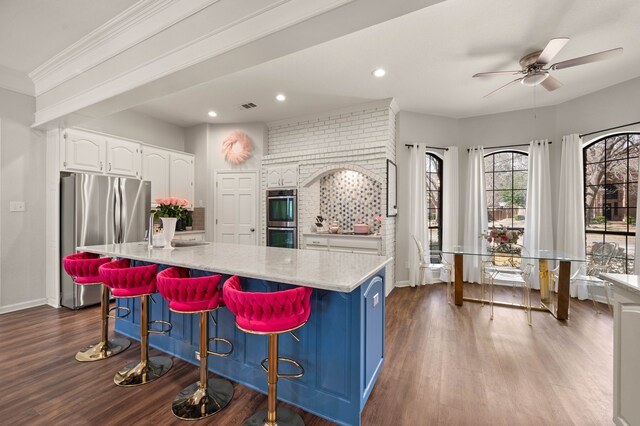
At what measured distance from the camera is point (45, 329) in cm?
305

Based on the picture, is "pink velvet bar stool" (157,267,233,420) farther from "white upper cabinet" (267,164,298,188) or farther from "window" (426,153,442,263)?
"window" (426,153,442,263)

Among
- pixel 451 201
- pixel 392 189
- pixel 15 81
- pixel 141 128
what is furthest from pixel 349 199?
pixel 15 81

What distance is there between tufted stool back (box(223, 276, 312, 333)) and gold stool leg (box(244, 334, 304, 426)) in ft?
0.42

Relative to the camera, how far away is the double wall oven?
16.4 feet

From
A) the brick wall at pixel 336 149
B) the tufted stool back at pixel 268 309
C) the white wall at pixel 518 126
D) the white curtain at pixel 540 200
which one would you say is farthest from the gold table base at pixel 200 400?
the white curtain at pixel 540 200

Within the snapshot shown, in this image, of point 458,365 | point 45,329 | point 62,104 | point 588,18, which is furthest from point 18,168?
point 588,18

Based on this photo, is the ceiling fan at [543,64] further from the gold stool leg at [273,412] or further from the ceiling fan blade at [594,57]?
the gold stool leg at [273,412]

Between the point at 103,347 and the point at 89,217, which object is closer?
the point at 103,347

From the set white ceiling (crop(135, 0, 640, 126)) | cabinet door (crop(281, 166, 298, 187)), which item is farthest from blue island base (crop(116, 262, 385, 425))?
cabinet door (crop(281, 166, 298, 187))

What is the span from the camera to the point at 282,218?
16.6 ft

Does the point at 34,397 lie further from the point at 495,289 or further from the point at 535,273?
the point at 535,273

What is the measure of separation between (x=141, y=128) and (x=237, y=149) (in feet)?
5.47

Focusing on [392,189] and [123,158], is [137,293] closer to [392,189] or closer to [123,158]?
[123,158]

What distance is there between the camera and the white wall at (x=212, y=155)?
18.0 ft
